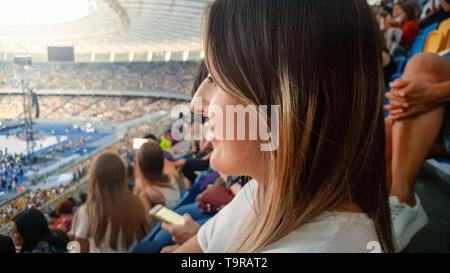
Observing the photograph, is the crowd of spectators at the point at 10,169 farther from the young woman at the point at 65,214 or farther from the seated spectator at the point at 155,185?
the seated spectator at the point at 155,185

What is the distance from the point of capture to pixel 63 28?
2.26ft

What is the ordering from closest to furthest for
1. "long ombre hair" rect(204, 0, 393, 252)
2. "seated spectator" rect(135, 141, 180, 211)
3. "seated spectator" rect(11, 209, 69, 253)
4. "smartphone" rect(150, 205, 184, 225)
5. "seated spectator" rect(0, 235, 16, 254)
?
1. "long ombre hair" rect(204, 0, 393, 252)
2. "seated spectator" rect(0, 235, 16, 254)
3. "seated spectator" rect(11, 209, 69, 253)
4. "smartphone" rect(150, 205, 184, 225)
5. "seated spectator" rect(135, 141, 180, 211)

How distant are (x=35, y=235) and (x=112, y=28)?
602 mm

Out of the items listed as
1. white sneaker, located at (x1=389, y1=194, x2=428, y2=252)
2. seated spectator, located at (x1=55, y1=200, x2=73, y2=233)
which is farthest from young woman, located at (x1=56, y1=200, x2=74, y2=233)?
white sneaker, located at (x1=389, y1=194, x2=428, y2=252)

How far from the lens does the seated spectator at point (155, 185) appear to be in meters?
1.08

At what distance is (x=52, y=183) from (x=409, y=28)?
1.18 m

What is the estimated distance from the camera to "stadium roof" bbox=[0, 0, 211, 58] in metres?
0.65

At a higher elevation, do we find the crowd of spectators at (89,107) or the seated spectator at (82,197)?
the crowd of spectators at (89,107)

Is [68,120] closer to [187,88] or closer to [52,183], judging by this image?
[52,183]

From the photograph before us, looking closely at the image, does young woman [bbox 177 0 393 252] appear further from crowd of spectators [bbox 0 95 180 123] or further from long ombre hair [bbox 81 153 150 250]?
long ombre hair [bbox 81 153 150 250]

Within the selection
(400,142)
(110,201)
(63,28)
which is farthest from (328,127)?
(110,201)

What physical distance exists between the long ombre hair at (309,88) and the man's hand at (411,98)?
0.99ft

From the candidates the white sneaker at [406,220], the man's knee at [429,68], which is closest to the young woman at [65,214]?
the white sneaker at [406,220]

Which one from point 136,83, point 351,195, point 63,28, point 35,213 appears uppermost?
point 63,28
